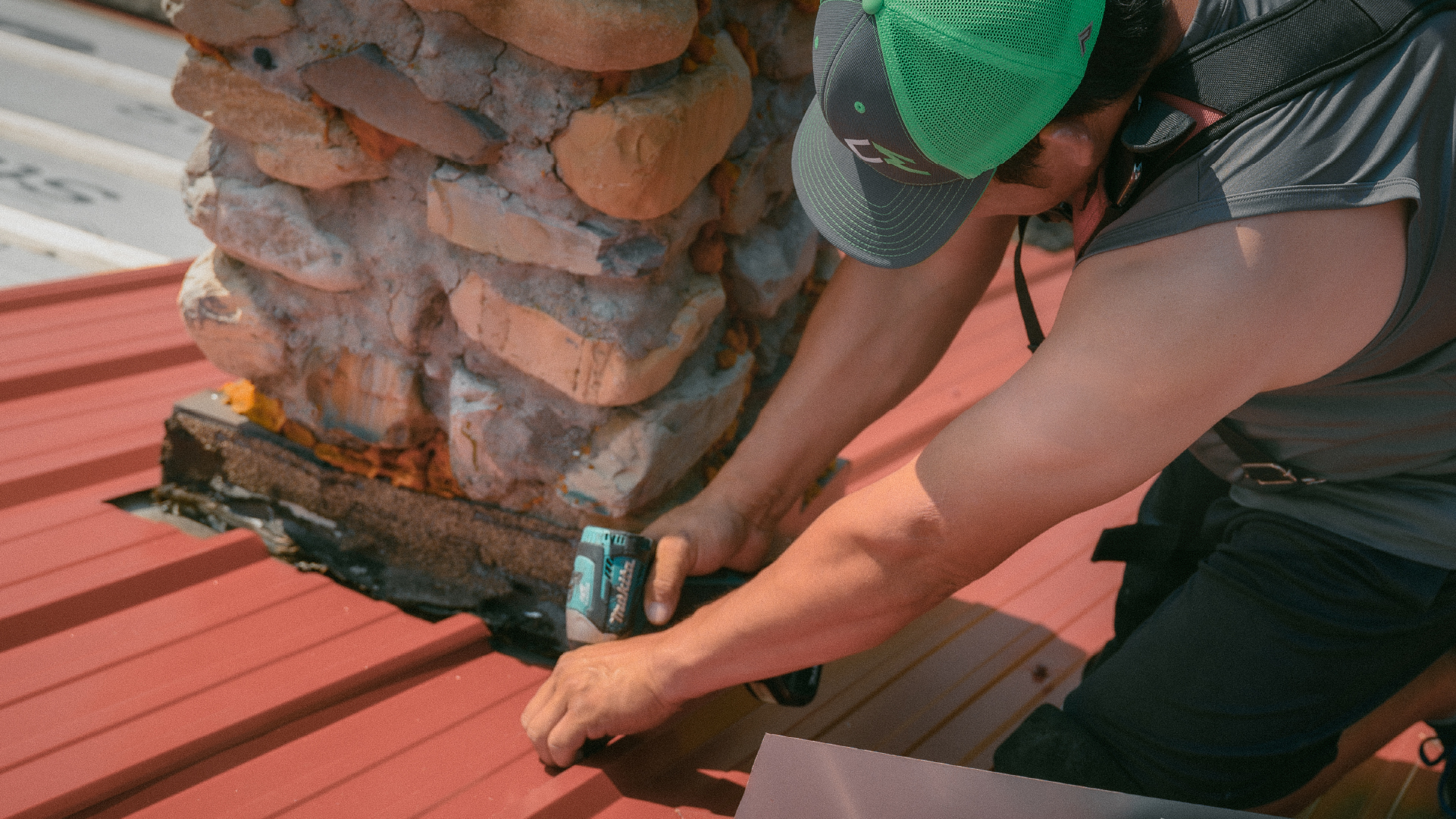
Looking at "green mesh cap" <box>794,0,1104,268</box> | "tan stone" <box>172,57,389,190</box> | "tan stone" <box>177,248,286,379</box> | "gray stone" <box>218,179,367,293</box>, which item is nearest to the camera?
"green mesh cap" <box>794,0,1104,268</box>

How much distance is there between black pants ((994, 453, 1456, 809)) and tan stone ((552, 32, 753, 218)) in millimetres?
1044

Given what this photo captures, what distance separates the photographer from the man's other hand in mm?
1678

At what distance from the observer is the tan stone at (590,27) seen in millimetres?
1475

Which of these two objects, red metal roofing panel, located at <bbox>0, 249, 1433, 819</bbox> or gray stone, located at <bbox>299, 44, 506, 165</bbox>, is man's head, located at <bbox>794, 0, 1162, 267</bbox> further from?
red metal roofing panel, located at <bbox>0, 249, 1433, 819</bbox>

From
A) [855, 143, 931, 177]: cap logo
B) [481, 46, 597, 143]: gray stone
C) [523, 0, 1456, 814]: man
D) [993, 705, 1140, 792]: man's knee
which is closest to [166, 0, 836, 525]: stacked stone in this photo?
[481, 46, 597, 143]: gray stone

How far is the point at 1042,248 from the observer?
401 centimetres

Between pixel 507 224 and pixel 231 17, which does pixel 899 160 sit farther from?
pixel 231 17

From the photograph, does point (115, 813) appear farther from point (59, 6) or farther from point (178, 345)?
point (59, 6)

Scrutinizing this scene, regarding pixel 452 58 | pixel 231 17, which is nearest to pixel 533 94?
pixel 452 58

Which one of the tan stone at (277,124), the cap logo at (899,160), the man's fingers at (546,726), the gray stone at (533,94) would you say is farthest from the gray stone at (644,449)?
the cap logo at (899,160)

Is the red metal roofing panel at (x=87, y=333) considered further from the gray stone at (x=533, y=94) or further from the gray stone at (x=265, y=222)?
the gray stone at (x=533, y=94)

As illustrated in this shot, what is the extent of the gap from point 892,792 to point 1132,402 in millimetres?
484

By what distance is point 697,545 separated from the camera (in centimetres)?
174

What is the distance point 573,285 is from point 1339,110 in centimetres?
112
